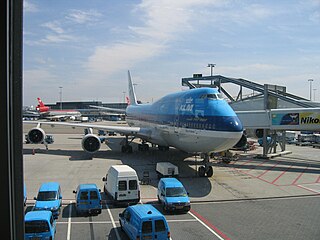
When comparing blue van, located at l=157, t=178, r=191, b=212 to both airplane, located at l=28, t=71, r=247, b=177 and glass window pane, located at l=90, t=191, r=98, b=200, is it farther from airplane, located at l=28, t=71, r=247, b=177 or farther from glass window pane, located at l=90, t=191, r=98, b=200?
airplane, located at l=28, t=71, r=247, b=177

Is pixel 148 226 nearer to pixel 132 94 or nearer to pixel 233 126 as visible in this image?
pixel 233 126

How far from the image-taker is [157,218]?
11.8m

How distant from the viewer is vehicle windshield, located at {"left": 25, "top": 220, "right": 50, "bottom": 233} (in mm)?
11344

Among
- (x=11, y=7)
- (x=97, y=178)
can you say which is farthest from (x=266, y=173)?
(x=11, y=7)

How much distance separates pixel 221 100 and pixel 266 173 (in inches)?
318

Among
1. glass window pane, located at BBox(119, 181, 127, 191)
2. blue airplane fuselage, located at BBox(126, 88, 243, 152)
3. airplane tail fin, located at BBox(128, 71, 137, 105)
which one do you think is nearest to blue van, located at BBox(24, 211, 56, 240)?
glass window pane, located at BBox(119, 181, 127, 191)

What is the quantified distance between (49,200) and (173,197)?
19.4 feet

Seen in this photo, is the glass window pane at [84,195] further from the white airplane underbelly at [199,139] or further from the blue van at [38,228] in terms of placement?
the white airplane underbelly at [199,139]

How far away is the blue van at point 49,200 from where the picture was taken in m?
14.5

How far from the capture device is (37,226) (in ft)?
37.4

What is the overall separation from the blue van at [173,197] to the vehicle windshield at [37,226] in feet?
19.9

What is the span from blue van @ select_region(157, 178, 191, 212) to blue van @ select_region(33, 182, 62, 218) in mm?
5053

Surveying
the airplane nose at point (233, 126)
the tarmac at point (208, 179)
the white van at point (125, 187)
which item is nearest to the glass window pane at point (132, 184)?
the white van at point (125, 187)

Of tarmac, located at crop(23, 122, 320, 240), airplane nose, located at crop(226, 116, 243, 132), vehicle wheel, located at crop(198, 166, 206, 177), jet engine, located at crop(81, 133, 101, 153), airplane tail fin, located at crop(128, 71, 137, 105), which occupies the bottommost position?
tarmac, located at crop(23, 122, 320, 240)
